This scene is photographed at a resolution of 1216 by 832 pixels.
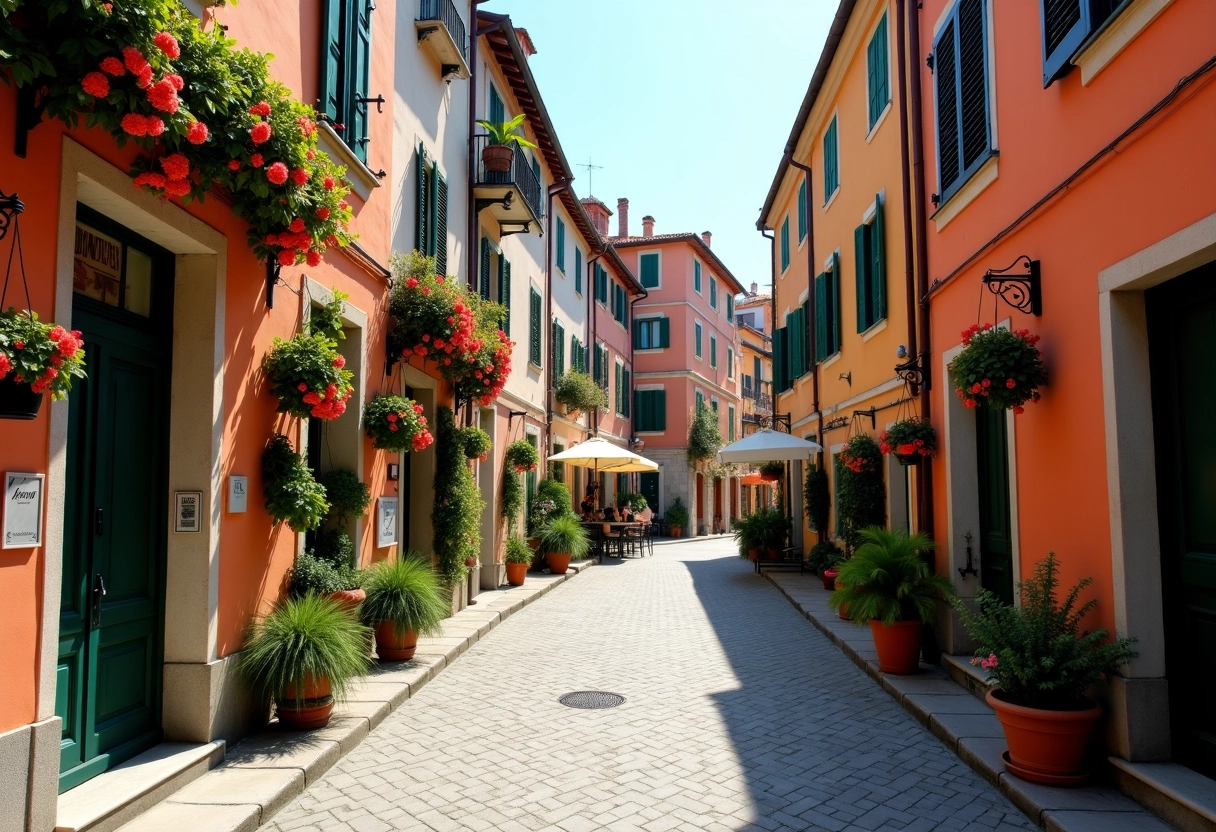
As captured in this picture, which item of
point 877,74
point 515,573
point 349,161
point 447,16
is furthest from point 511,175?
point 515,573

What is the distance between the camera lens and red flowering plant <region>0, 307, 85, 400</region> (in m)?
2.97

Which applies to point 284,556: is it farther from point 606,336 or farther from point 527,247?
point 606,336

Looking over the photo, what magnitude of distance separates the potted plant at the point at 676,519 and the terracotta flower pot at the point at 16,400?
90.8 ft

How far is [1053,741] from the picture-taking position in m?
4.54

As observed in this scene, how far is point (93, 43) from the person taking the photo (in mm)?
3242

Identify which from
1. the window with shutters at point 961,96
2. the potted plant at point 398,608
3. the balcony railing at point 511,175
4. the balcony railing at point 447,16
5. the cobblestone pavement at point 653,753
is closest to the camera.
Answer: the cobblestone pavement at point 653,753

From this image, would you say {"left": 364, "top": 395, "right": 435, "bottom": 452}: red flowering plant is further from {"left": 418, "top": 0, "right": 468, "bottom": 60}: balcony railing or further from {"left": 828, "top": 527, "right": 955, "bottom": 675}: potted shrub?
{"left": 418, "top": 0, "right": 468, "bottom": 60}: balcony railing

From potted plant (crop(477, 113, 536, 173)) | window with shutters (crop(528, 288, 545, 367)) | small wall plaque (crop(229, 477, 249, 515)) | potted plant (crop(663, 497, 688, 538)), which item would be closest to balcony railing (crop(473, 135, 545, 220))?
potted plant (crop(477, 113, 536, 173))

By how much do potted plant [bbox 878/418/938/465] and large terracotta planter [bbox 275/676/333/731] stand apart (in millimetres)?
5734

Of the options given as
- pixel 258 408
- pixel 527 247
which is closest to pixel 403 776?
pixel 258 408

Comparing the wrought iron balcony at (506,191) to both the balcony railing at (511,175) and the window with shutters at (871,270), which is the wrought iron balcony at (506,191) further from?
the window with shutters at (871,270)

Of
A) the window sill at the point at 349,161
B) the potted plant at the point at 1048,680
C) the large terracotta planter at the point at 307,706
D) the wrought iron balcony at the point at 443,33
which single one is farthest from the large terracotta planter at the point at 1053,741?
the wrought iron balcony at the point at 443,33

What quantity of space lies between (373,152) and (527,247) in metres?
8.15

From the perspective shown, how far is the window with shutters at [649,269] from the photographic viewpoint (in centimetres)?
3188
